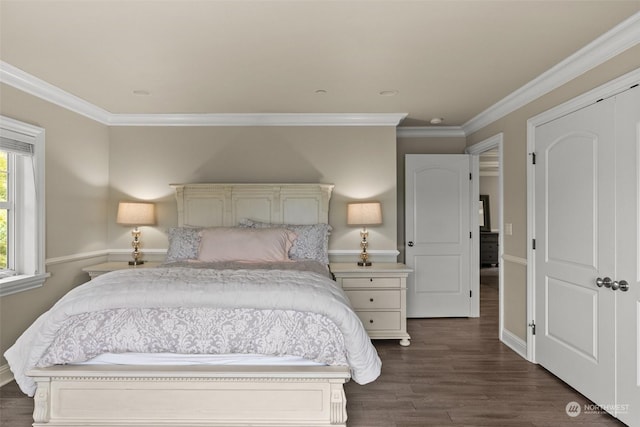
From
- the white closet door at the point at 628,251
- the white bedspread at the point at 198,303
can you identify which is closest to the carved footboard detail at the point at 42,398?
the white bedspread at the point at 198,303

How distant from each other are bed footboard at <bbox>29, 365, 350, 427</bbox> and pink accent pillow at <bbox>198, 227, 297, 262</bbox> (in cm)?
155

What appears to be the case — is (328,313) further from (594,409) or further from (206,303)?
(594,409)

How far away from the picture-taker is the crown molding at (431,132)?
5.08 metres

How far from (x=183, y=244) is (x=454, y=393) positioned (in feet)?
9.22

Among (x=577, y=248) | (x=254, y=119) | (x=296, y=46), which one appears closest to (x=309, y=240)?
(x=254, y=119)

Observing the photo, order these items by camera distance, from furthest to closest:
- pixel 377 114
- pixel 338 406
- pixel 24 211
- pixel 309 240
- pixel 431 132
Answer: pixel 431 132, pixel 377 114, pixel 309 240, pixel 24 211, pixel 338 406

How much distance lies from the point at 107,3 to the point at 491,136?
376 cm

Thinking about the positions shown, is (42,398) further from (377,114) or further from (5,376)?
(377,114)

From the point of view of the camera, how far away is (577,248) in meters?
2.82

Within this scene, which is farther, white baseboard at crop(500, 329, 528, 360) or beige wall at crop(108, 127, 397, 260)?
beige wall at crop(108, 127, 397, 260)

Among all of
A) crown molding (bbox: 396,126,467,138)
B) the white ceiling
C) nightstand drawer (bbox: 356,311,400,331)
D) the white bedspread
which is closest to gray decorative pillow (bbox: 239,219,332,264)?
nightstand drawer (bbox: 356,311,400,331)

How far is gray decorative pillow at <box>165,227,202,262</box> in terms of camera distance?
3.91 meters

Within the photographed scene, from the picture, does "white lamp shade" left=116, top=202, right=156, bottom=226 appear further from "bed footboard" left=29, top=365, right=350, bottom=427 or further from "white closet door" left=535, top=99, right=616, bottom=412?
"white closet door" left=535, top=99, right=616, bottom=412

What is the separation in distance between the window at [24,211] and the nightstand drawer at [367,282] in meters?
2.78
